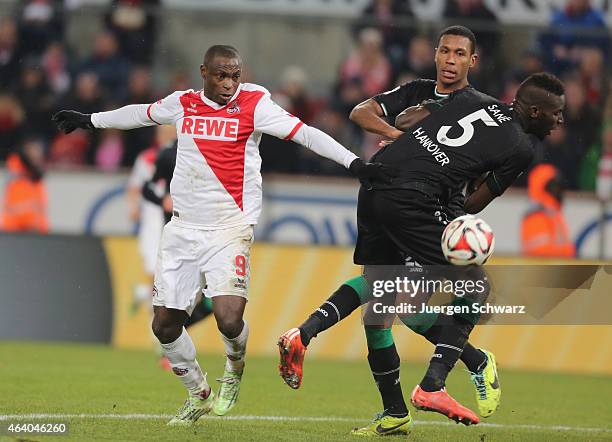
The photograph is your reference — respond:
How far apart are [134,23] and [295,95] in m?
2.25

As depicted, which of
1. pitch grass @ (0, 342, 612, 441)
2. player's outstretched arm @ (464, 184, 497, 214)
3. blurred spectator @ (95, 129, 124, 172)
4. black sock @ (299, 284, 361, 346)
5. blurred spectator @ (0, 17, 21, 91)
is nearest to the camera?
black sock @ (299, 284, 361, 346)

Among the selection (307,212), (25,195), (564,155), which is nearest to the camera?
(307,212)

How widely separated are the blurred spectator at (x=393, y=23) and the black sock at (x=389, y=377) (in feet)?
27.5

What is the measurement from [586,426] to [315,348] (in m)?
4.64

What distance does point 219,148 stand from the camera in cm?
738

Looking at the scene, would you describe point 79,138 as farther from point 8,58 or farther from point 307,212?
point 307,212

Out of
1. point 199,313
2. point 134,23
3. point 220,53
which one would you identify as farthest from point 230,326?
point 134,23

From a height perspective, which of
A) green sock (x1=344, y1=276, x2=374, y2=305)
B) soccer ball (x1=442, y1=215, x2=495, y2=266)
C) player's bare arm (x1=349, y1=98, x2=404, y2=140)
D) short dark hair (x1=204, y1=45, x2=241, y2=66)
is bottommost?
green sock (x1=344, y1=276, x2=374, y2=305)

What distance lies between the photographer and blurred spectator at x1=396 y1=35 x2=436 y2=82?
49.3 ft

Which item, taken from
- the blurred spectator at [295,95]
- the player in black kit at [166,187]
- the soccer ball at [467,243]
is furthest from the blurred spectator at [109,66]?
the soccer ball at [467,243]

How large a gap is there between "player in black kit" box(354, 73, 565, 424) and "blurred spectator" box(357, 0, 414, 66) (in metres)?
8.29

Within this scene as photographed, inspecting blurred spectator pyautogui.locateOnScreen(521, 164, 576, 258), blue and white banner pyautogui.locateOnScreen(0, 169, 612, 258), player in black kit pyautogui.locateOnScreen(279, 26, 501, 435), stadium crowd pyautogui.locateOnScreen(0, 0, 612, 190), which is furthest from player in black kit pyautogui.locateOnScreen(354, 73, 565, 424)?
stadium crowd pyautogui.locateOnScreen(0, 0, 612, 190)

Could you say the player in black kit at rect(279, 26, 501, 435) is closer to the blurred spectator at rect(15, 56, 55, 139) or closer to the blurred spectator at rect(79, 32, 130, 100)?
the blurred spectator at rect(79, 32, 130, 100)

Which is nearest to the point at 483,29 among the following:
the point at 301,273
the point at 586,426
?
the point at 301,273
